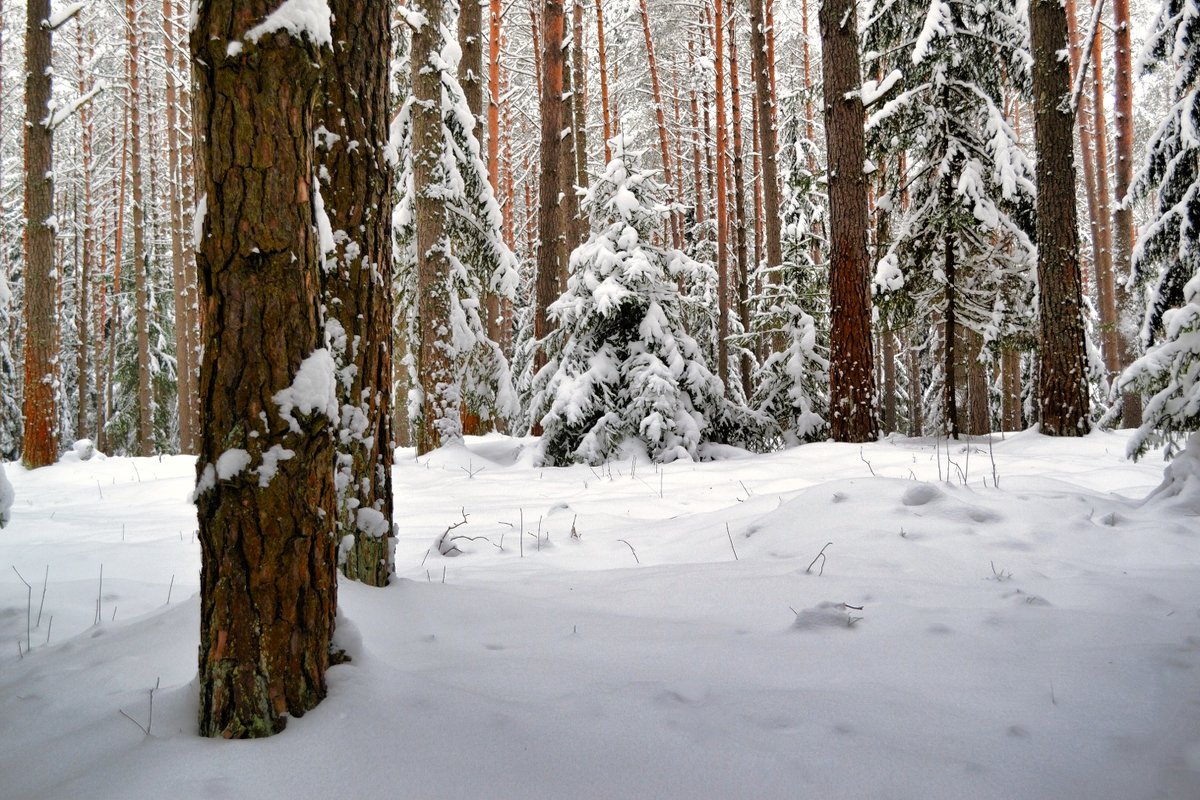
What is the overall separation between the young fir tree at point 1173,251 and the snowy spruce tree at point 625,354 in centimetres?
400

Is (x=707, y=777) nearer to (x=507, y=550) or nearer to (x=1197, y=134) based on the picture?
(x=507, y=550)

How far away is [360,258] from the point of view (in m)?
2.33

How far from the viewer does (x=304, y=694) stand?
1513 mm

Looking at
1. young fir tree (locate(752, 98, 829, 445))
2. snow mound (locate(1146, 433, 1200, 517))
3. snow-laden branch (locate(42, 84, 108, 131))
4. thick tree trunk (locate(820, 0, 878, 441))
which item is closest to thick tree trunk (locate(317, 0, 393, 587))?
snow mound (locate(1146, 433, 1200, 517))

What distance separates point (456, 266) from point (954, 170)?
646 centimetres

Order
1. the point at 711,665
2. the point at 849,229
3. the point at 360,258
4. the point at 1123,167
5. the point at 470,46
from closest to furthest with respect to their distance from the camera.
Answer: the point at 711,665 → the point at 360,258 → the point at 849,229 → the point at 470,46 → the point at 1123,167

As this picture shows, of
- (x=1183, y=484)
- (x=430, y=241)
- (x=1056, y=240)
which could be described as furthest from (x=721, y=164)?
(x=1183, y=484)

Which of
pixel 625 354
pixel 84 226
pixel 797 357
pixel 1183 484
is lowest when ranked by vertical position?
pixel 1183 484

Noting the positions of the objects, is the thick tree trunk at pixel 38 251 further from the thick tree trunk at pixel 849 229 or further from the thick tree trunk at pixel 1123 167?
the thick tree trunk at pixel 1123 167

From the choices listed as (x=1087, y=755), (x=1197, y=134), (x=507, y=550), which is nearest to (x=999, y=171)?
(x=1197, y=134)

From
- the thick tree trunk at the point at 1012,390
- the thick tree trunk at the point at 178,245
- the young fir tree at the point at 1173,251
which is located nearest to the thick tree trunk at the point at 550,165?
the young fir tree at the point at 1173,251

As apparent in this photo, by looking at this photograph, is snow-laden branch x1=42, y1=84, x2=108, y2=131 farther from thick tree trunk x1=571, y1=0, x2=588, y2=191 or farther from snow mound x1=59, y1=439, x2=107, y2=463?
thick tree trunk x1=571, y1=0, x2=588, y2=191

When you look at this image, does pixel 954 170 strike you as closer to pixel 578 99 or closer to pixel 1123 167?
pixel 1123 167

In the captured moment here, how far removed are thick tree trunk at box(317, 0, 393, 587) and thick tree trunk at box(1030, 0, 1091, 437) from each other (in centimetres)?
710
